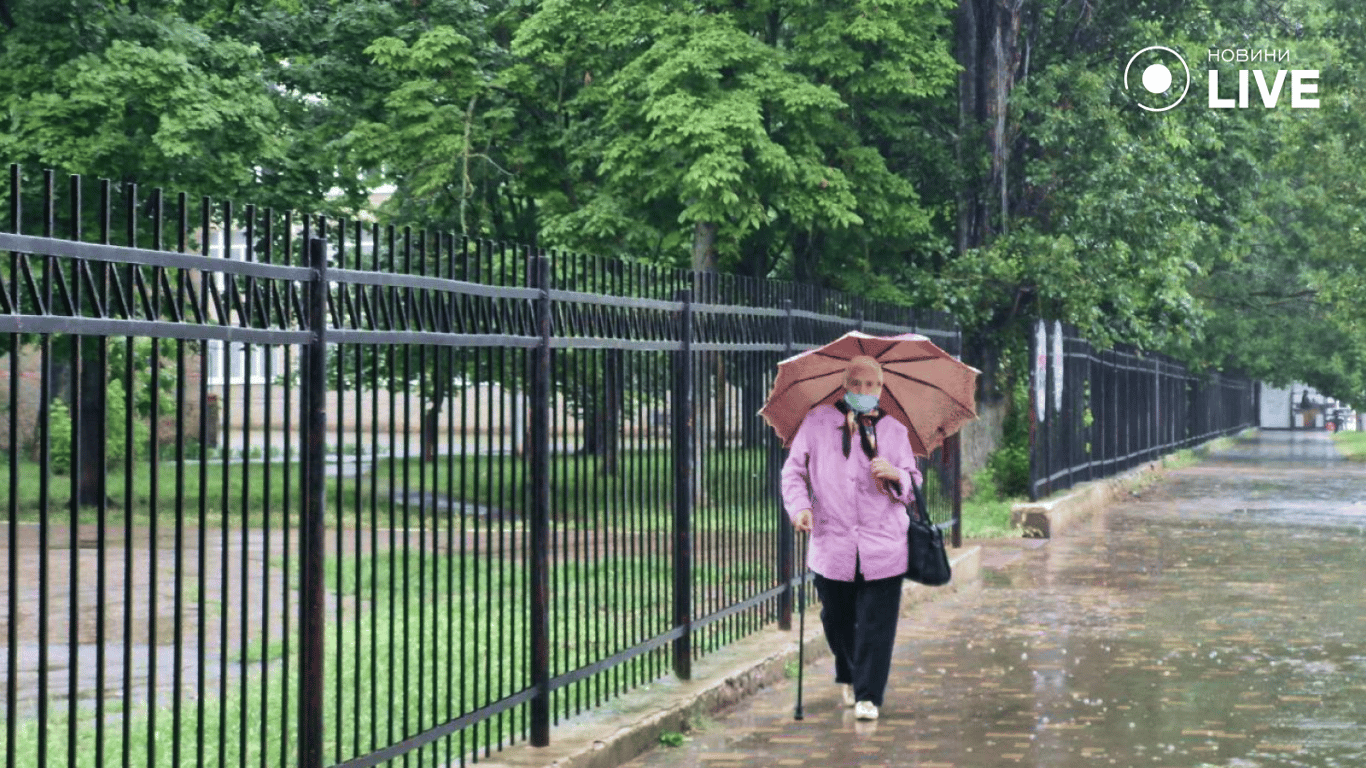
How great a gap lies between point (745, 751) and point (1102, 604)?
6.75 meters

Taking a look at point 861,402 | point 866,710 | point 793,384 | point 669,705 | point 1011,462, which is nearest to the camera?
point 669,705

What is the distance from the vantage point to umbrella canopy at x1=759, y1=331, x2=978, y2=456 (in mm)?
10008

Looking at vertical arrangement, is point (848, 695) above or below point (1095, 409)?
below

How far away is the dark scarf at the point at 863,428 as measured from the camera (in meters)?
9.60

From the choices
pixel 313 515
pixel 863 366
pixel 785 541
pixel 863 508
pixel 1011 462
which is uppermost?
pixel 863 366

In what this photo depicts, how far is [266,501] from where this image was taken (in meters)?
5.84

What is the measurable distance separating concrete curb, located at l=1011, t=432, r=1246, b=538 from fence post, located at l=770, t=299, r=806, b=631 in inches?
386

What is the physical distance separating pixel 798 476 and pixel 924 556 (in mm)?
694

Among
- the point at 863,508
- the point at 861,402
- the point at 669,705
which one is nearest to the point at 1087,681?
the point at 863,508

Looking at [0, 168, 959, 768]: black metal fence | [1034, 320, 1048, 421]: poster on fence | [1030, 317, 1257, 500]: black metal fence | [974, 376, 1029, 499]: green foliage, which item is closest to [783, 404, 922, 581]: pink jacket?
→ [0, 168, 959, 768]: black metal fence

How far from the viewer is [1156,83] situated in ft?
98.8

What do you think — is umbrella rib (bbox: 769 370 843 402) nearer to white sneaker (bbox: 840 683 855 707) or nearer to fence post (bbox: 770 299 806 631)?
white sneaker (bbox: 840 683 855 707)

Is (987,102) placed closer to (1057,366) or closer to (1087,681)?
(1057,366)

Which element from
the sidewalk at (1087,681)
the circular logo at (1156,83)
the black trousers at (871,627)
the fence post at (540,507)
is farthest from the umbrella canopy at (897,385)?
the circular logo at (1156,83)
